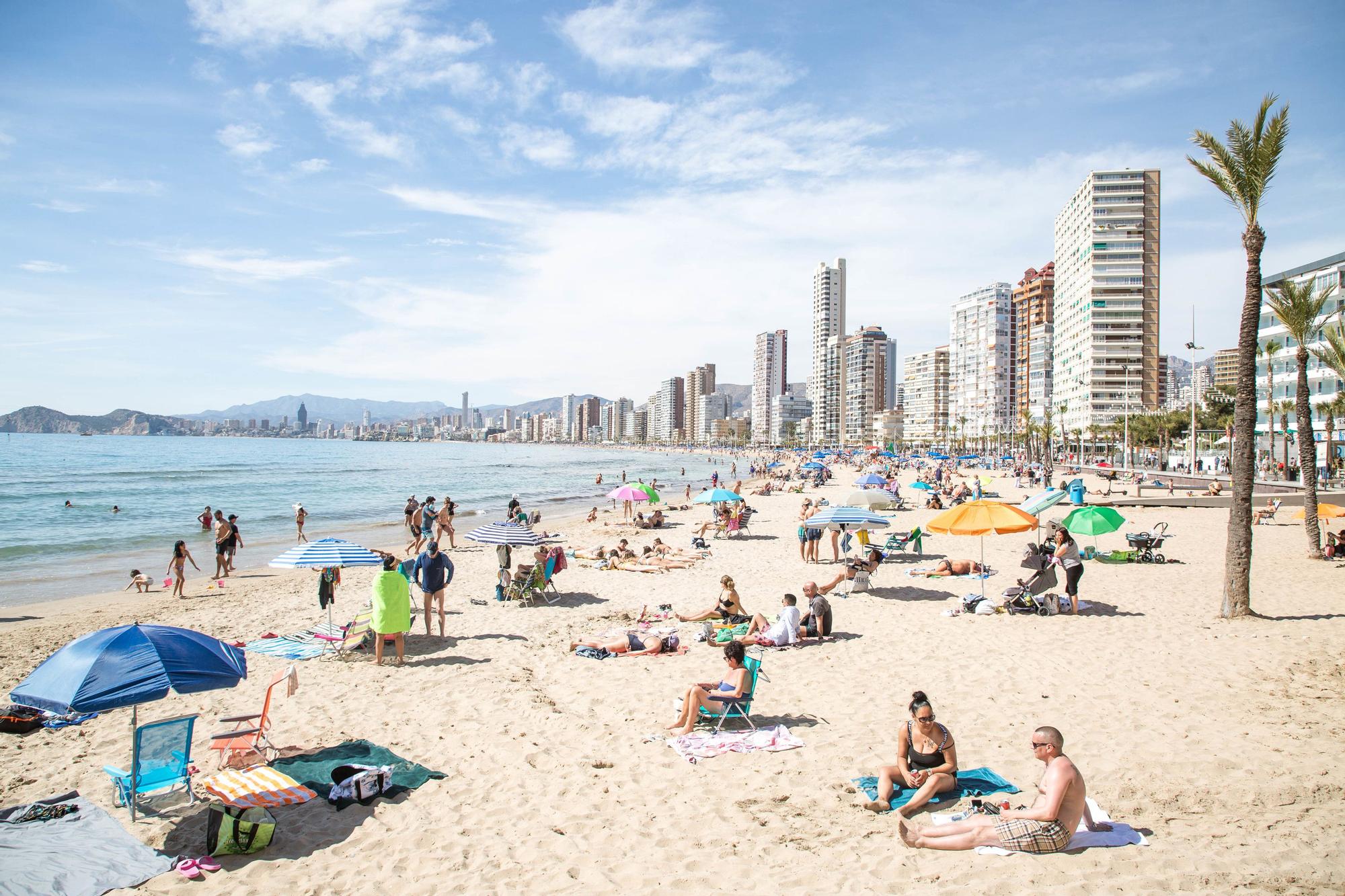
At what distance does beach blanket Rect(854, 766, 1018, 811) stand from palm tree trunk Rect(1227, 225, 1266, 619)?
23.7 ft

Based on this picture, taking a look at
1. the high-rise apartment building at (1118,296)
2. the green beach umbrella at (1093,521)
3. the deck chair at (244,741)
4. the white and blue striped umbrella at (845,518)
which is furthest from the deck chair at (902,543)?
the high-rise apartment building at (1118,296)

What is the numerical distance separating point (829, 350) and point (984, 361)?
51774 millimetres

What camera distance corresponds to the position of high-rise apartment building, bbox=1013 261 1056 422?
364 feet

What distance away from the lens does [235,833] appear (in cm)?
480

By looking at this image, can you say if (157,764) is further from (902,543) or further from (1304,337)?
(1304,337)

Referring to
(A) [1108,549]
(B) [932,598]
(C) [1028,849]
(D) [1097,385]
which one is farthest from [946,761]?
(D) [1097,385]

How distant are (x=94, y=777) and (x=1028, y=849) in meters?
7.38

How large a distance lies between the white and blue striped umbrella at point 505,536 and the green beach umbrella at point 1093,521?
373 inches

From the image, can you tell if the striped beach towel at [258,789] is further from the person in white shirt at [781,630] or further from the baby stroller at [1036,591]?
the baby stroller at [1036,591]

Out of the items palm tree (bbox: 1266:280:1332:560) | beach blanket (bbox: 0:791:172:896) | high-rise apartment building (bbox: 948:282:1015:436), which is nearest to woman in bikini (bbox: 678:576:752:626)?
beach blanket (bbox: 0:791:172:896)

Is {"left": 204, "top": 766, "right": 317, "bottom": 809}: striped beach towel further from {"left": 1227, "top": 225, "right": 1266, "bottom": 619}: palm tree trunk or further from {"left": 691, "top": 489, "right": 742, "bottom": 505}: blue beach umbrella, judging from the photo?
{"left": 691, "top": 489, "right": 742, "bottom": 505}: blue beach umbrella

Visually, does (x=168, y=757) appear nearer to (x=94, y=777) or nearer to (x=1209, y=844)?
(x=94, y=777)

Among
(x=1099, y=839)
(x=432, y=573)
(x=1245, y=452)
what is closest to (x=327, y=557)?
(x=432, y=573)

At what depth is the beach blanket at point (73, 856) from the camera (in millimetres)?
4102
